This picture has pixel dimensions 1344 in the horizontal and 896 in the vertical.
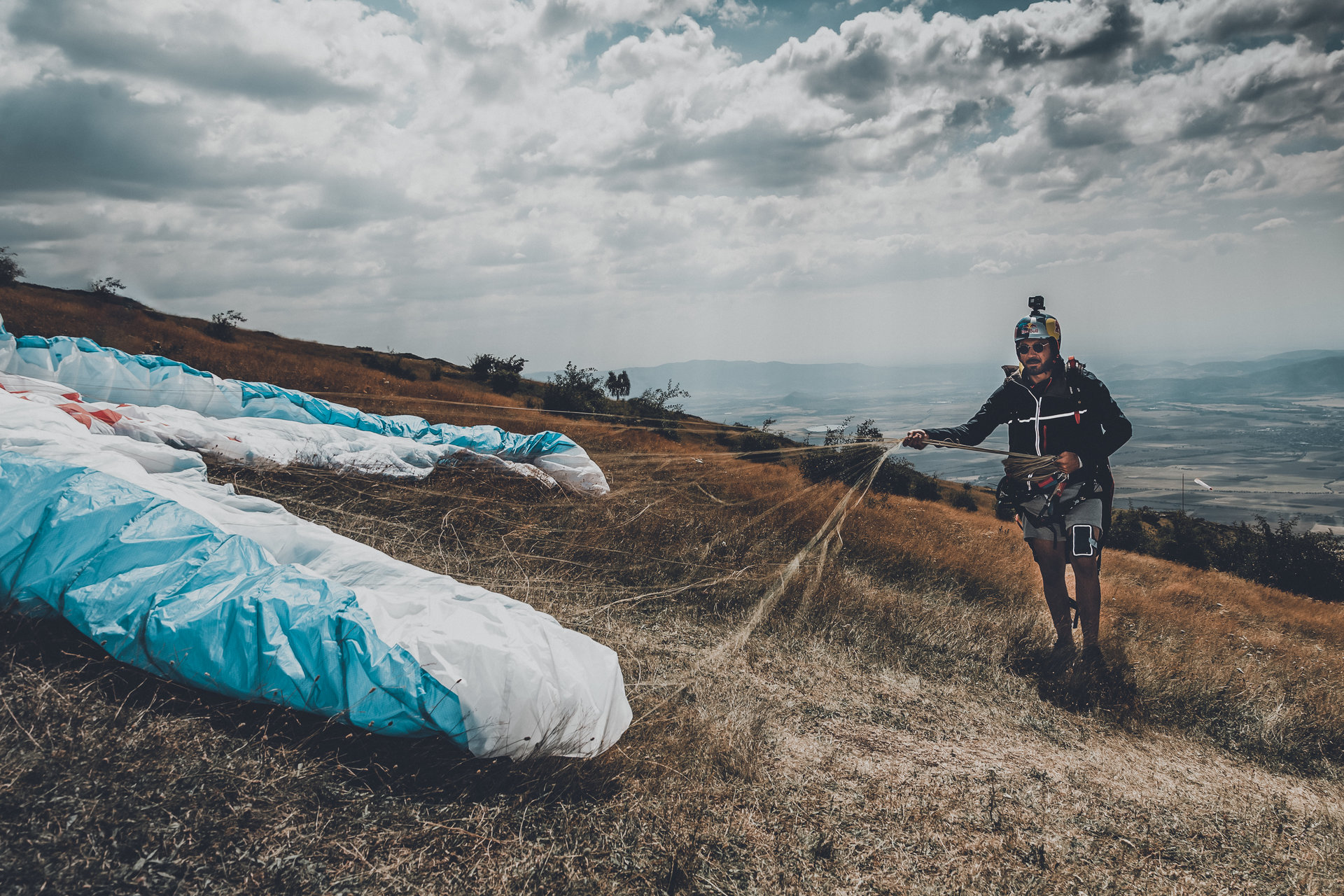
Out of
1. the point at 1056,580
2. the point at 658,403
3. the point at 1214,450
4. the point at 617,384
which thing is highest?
the point at 617,384

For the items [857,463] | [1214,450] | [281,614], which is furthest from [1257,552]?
[1214,450]

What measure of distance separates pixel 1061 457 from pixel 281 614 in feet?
16.9

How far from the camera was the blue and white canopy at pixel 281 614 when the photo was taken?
9.17 ft

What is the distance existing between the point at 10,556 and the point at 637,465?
266 inches

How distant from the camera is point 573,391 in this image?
885 inches

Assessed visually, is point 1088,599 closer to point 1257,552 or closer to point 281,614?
point 281,614

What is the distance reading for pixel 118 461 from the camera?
4.18 metres

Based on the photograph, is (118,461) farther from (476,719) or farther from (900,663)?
(900,663)

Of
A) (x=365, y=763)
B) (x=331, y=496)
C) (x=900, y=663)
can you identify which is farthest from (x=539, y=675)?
(x=331, y=496)

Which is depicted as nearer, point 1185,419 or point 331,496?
point 331,496

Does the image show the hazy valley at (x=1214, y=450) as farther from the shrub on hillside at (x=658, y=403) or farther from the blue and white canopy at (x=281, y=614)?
the blue and white canopy at (x=281, y=614)

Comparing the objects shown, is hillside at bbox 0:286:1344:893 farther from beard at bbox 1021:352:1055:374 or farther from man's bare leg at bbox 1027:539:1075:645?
beard at bbox 1021:352:1055:374

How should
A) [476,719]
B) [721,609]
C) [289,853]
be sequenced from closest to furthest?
[289,853] < [476,719] < [721,609]

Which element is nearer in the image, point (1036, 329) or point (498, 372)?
point (1036, 329)
